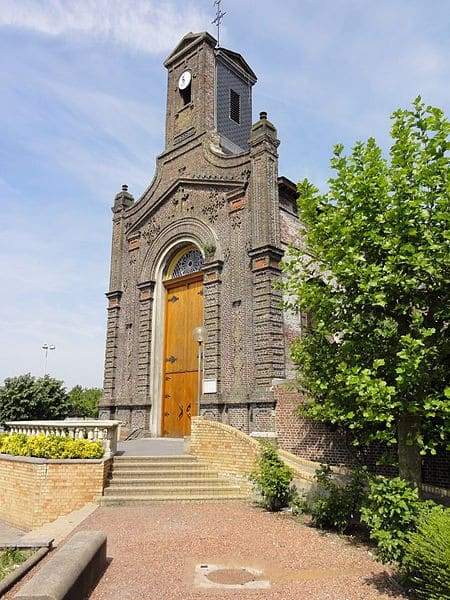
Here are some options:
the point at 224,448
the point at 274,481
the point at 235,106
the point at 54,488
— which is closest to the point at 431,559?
the point at 274,481

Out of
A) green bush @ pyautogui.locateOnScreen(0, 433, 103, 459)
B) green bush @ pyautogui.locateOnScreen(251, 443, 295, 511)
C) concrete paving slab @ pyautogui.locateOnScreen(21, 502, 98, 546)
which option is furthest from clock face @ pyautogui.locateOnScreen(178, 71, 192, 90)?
concrete paving slab @ pyautogui.locateOnScreen(21, 502, 98, 546)

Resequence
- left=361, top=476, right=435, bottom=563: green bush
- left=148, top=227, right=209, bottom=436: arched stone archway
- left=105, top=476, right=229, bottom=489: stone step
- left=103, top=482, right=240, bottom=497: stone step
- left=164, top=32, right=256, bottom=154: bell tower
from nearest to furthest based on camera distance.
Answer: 1. left=361, top=476, right=435, bottom=563: green bush
2. left=103, top=482, right=240, bottom=497: stone step
3. left=105, top=476, right=229, bottom=489: stone step
4. left=148, top=227, right=209, bottom=436: arched stone archway
5. left=164, top=32, right=256, bottom=154: bell tower

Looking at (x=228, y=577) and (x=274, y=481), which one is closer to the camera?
(x=228, y=577)

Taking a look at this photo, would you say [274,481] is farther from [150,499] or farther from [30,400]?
[30,400]

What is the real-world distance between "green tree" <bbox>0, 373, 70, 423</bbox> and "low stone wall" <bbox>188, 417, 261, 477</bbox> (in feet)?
36.2

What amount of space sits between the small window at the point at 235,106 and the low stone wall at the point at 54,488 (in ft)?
52.9

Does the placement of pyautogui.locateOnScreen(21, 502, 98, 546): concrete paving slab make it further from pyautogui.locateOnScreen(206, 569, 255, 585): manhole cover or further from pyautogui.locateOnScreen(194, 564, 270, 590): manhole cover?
pyautogui.locateOnScreen(206, 569, 255, 585): manhole cover

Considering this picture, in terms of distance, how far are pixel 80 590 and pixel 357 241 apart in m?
5.47

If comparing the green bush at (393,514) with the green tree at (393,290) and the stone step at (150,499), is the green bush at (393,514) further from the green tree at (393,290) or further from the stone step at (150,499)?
the stone step at (150,499)

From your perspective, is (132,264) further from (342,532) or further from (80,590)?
(80,590)

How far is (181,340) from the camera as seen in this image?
18.5 m

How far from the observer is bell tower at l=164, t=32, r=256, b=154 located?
2020 cm

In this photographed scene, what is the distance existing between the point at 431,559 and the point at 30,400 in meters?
19.4

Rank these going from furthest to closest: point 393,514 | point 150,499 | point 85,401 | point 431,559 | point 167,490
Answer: point 85,401 < point 167,490 < point 150,499 < point 393,514 < point 431,559
